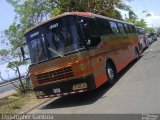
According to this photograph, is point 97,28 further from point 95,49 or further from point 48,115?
point 48,115

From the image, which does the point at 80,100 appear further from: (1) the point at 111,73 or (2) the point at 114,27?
(2) the point at 114,27

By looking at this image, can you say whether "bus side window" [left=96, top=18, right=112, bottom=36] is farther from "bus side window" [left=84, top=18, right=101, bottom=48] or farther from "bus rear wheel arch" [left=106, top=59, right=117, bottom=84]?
"bus rear wheel arch" [left=106, top=59, right=117, bottom=84]

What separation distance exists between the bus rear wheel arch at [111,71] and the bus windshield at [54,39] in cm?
270

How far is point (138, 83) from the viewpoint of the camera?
41.7 feet

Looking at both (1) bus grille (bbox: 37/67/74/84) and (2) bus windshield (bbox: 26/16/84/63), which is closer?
(1) bus grille (bbox: 37/67/74/84)

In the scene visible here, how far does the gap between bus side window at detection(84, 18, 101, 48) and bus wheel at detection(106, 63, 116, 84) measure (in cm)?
136

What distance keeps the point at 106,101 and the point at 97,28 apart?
397 cm

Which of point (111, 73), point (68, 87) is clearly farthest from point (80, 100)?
point (111, 73)

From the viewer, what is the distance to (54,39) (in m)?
12.0

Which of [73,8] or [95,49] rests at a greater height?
[73,8]

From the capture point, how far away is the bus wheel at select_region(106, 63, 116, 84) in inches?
542

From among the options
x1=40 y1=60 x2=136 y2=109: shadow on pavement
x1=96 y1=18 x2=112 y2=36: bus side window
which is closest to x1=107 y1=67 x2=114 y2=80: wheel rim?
x1=40 y1=60 x2=136 y2=109: shadow on pavement

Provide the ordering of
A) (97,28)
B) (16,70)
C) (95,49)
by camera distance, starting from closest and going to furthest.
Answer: (95,49) < (97,28) < (16,70)

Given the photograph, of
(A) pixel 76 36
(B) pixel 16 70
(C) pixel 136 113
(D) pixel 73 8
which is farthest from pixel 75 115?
(D) pixel 73 8
